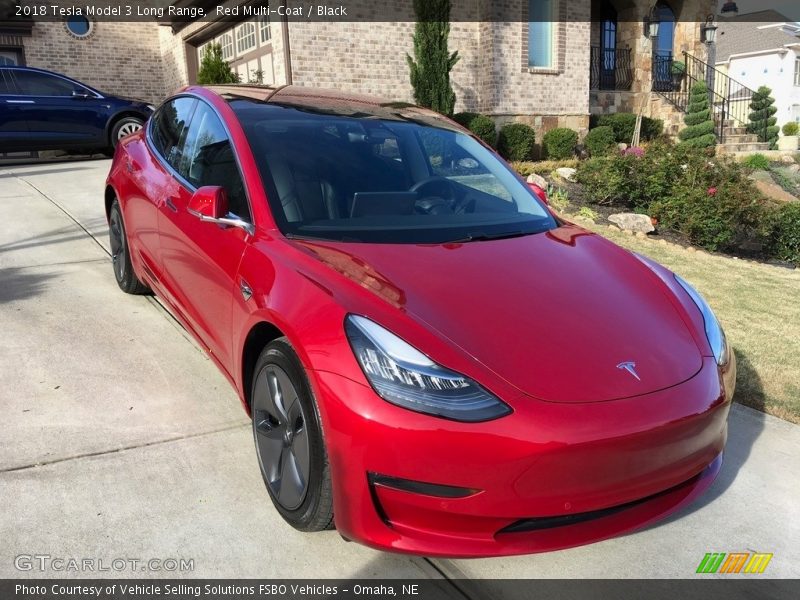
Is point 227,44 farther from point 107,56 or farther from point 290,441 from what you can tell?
point 290,441

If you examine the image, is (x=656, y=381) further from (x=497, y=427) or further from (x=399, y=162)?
(x=399, y=162)

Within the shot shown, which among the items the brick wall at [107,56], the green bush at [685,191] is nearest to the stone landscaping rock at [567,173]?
the green bush at [685,191]

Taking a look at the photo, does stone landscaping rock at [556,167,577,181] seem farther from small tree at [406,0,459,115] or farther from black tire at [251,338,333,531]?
black tire at [251,338,333,531]

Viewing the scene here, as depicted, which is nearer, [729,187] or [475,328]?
[475,328]

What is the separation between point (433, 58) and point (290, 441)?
13.1m

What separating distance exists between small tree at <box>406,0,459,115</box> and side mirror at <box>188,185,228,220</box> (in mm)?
11813

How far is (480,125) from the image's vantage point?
14.6 meters

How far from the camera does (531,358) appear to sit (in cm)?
239

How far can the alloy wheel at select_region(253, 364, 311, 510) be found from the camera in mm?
2568

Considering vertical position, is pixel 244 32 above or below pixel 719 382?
above

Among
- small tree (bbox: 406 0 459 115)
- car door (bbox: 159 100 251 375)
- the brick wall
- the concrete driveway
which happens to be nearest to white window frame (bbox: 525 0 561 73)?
small tree (bbox: 406 0 459 115)

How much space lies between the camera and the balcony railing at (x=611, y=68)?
68.0 ft

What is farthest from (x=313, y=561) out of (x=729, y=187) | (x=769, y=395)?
(x=729, y=187)

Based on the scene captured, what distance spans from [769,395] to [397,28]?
13.1 meters
